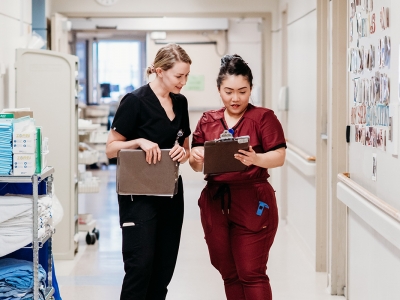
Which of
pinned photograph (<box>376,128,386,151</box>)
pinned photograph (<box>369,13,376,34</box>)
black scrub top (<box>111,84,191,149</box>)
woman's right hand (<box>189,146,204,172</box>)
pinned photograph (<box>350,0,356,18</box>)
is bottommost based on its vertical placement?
woman's right hand (<box>189,146,204,172</box>)

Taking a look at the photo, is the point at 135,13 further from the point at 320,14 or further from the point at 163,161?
the point at 163,161

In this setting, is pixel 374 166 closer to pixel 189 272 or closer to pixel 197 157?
pixel 197 157

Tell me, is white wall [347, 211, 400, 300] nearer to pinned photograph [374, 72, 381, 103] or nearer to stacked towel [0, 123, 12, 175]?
pinned photograph [374, 72, 381, 103]

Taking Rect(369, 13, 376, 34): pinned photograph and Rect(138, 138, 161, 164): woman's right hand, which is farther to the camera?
Rect(369, 13, 376, 34): pinned photograph

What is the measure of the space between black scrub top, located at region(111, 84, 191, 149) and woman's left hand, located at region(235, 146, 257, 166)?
40 centimetres

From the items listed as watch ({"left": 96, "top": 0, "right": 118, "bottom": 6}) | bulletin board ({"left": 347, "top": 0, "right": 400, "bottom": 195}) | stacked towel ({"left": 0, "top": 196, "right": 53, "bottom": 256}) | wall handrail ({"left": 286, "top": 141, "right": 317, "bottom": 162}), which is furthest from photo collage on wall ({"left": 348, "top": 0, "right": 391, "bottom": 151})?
watch ({"left": 96, "top": 0, "right": 118, "bottom": 6})

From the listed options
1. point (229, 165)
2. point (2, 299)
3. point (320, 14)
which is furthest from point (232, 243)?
point (320, 14)

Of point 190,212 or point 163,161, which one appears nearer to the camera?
point 163,161

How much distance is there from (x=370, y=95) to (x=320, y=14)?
1.69 metres

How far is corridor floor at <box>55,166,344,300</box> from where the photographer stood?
4.46 m

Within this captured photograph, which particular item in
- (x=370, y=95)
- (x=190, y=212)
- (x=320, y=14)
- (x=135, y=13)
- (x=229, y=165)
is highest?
(x=135, y=13)

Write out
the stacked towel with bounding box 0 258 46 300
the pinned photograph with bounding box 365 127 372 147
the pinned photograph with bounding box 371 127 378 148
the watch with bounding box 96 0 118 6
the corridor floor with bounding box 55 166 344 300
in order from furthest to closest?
the watch with bounding box 96 0 118 6
the corridor floor with bounding box 55 166 344 300
the pinned photograph with bounding box 365 127 372 147
the pinned photograph with bounding box 371 127 378 148
the stacked towel with bounding box 0 258 46 300

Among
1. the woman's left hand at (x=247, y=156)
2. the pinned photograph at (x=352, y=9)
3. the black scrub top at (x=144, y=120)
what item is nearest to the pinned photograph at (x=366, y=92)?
the pinned photograph at (x=352, y=9)

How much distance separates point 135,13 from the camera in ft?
23.7
